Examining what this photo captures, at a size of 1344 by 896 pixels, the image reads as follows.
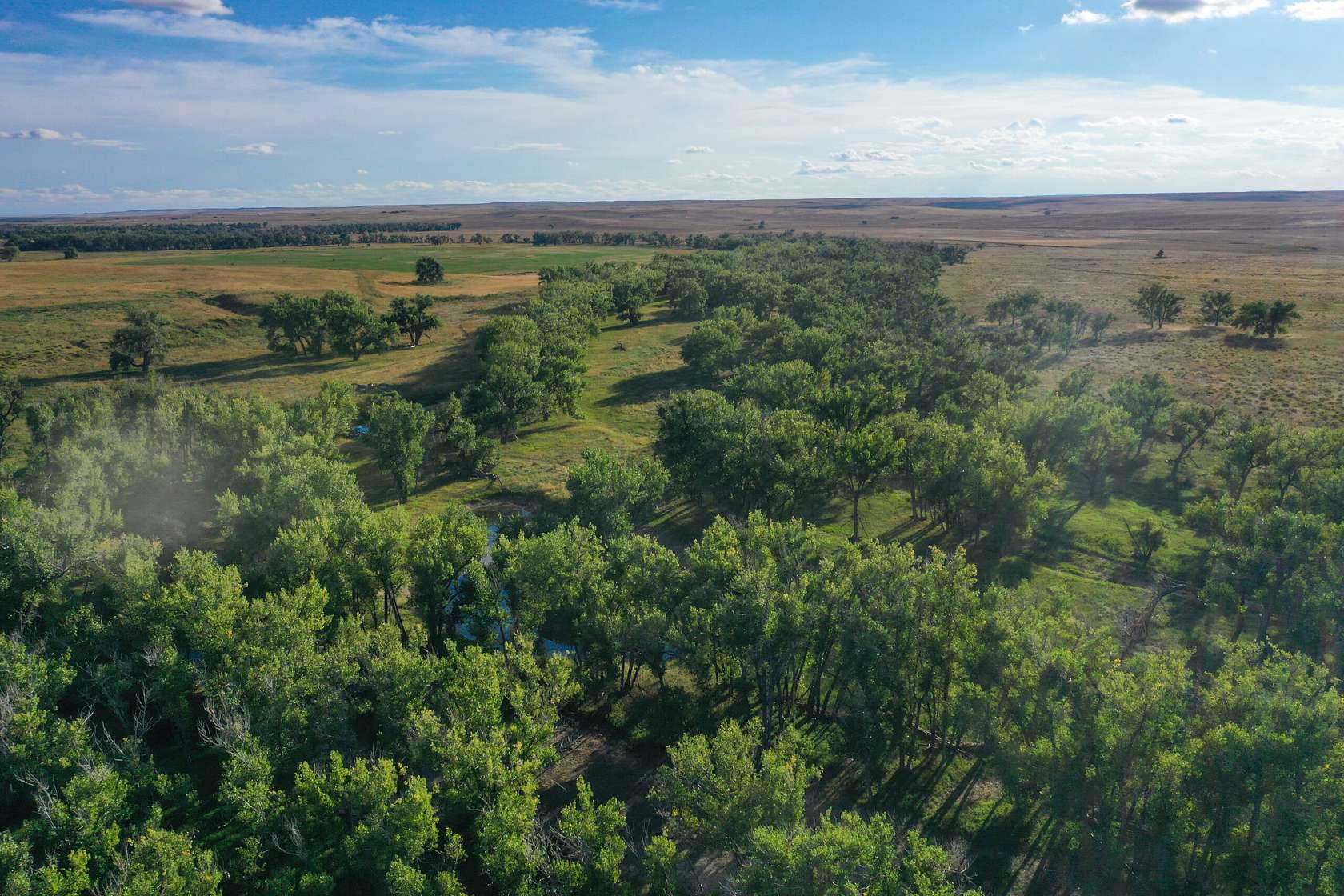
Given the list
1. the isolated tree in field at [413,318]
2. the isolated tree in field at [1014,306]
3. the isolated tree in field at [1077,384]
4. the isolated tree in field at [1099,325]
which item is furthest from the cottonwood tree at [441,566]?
the isolated tree in field at [1014,306]

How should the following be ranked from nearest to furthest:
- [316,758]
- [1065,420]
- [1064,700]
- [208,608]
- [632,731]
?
[1064,700]
[316,758]
[208,608]
[632,731]
[1065,420]

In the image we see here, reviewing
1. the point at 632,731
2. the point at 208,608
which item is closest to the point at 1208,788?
the point at 632,731

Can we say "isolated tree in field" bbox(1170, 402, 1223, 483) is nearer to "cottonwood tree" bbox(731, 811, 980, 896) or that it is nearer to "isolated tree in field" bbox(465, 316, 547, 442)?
"cottonwood tree" bbox(731, 811, 980, 896)

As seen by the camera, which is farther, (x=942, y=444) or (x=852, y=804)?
(x=942, y=444)

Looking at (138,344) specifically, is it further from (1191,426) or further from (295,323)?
(1191,426)

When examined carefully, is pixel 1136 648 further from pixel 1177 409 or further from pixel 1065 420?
pixel 1177 409

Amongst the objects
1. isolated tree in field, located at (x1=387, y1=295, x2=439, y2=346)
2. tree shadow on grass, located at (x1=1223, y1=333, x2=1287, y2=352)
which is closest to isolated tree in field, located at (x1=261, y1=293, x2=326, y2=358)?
isolated tree in field, located at (x1=387, y1=295, x2=439, y2=346)

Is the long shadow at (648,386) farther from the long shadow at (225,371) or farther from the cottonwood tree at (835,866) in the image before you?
the cottonwood tree at (835,866)

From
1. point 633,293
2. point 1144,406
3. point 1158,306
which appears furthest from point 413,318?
point 1158,306
